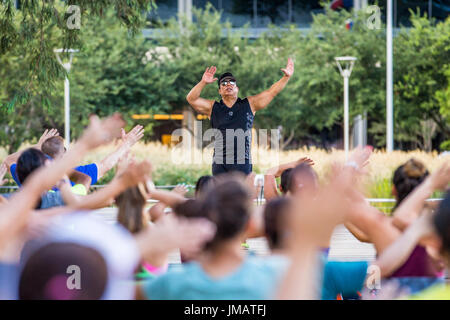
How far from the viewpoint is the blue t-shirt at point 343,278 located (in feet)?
12.8

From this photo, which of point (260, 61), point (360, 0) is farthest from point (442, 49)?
point (360, 0)

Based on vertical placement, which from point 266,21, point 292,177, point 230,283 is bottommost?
point 230,283

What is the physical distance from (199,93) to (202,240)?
4889mm

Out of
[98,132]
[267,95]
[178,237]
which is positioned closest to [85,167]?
[267,95]

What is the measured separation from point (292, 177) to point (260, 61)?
87.7 feet

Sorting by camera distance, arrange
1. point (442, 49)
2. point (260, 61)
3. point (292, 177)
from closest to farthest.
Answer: point (292, 177) → point (442, 49) → point (260, 61)

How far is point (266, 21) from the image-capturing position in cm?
3800

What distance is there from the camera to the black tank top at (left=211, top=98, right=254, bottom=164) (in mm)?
7234

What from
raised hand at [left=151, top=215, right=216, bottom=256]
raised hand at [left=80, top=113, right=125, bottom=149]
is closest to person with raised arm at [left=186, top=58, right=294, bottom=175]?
raised hand at [left=80, top=113, right=125, bottom=149]

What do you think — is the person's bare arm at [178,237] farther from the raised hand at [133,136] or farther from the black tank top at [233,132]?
the black tank top at [233,132]

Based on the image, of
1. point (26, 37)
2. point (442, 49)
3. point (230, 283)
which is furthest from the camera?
point (442, 49)

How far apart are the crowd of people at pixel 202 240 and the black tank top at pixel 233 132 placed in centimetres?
345

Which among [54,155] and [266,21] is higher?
[266,21]
